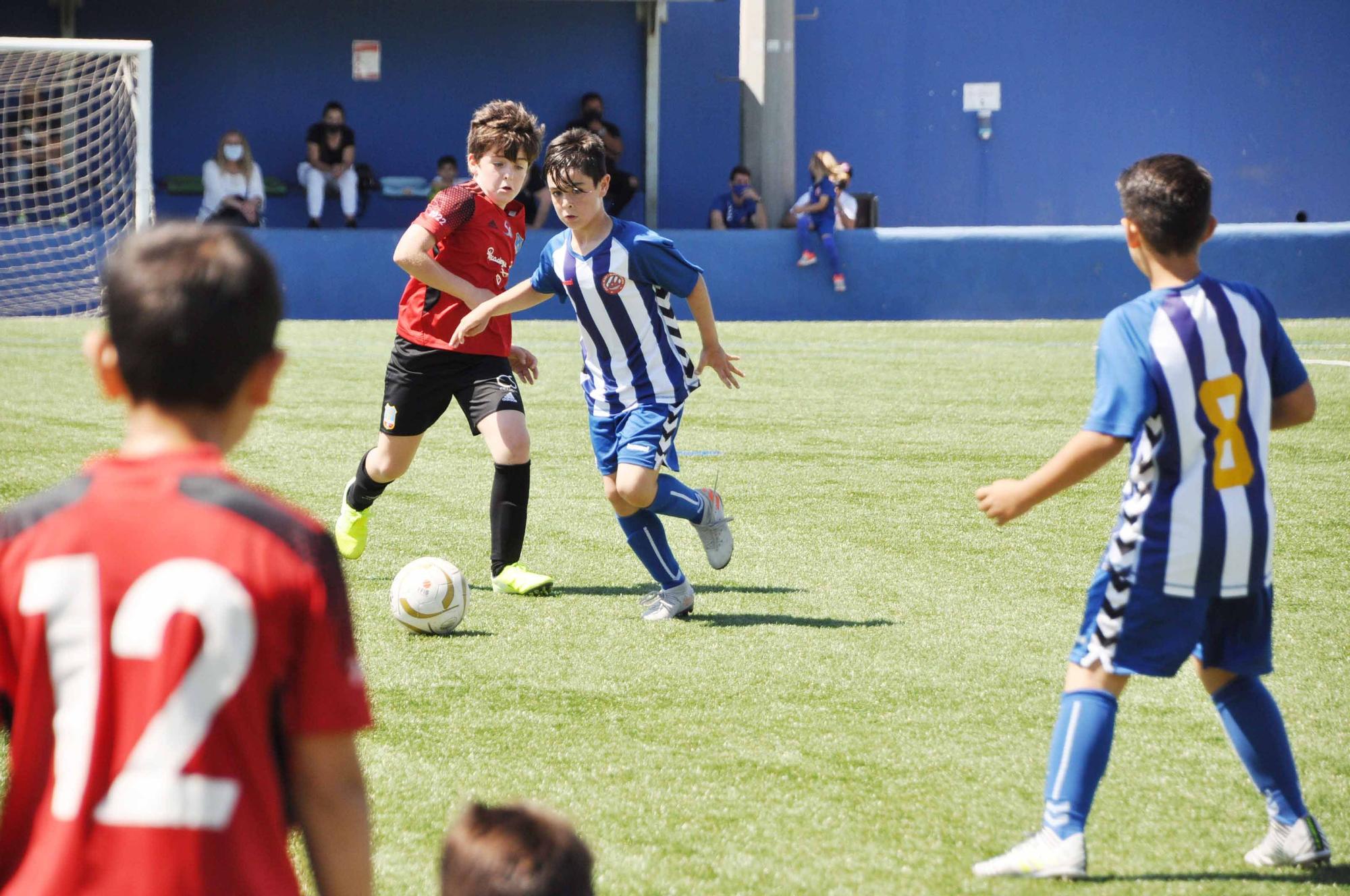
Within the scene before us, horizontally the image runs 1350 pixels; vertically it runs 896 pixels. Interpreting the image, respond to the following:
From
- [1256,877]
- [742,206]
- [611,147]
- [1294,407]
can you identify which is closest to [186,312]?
[1294,407]

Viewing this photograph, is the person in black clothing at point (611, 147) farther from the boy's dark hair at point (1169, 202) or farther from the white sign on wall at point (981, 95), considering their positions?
the boy's dark hair at point (1169, 202)

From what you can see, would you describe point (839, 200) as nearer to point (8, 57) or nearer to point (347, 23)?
point (347, 23)

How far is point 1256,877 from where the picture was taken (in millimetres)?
2955

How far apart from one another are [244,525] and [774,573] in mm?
4549

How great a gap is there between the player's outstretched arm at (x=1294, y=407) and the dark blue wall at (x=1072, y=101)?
2036cm

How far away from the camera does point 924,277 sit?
18797mm

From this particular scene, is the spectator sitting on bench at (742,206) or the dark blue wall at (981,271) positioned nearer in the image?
the dark blue wall at (981,271)

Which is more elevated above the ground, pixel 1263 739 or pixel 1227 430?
pixel 1227 430

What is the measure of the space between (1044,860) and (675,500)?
2505 mm

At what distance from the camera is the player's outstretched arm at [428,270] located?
5.50 metres

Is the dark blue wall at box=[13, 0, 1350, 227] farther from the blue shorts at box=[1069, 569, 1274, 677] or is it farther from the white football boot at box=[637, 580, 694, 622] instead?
the blue shorts at box=[1069, 569, 1274, 677]

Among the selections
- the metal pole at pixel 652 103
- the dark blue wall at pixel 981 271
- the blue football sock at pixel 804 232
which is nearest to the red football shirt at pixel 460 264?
the dark blue wall at pixel 981 271

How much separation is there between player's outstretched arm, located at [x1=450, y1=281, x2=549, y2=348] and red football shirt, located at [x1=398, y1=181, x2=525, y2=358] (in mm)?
404

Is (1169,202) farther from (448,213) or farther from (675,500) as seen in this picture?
(448,213)
